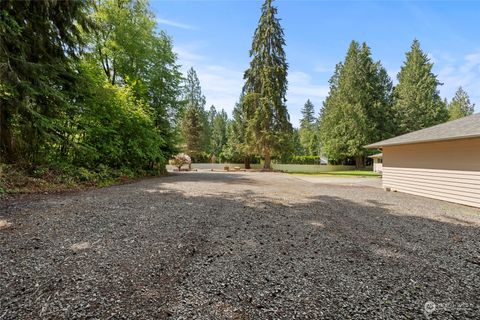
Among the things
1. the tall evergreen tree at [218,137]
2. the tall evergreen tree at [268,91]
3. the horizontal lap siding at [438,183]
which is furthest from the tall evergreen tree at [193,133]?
the horizontal lap siding at [438,183]

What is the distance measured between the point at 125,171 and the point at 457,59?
1719 cm

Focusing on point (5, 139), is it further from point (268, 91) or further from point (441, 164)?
point (268, 91)

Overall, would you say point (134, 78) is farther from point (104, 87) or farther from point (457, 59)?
point (457, 59)

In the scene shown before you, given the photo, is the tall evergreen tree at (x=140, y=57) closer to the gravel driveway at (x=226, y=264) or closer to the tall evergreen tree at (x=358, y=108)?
the gravel driveway at (x=226, y=264)

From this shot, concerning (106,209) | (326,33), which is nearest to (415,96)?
(326,33)

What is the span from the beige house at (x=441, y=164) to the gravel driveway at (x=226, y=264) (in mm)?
2757

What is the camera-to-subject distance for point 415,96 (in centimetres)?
2805

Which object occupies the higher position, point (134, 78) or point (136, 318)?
point (134, 78)

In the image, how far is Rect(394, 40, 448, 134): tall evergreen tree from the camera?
2738 centimetres

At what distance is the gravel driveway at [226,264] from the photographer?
2.09 meters

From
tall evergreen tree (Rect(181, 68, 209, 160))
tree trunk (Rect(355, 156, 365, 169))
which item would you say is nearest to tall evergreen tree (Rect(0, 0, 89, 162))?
tall evergreen tree (Rect(181, 68, 209, 160))

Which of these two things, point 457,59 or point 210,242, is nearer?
point 210,242

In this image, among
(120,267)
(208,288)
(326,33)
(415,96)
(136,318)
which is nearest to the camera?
(136,318)

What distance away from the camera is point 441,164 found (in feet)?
26.7
